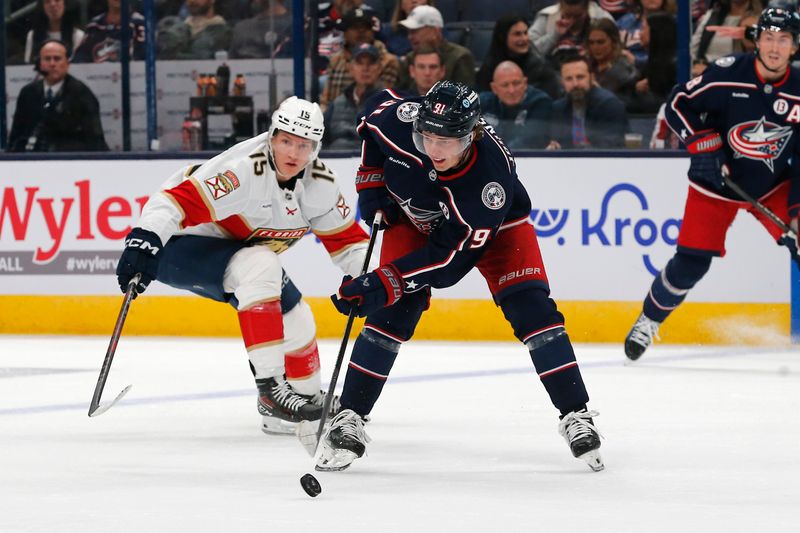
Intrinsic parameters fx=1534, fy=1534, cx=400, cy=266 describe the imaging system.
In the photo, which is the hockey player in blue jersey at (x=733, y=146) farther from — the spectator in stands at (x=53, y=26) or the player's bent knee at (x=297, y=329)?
the spectator in stands at (x=53, y=26)

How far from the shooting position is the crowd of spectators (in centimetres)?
738

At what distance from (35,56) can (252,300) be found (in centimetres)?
433

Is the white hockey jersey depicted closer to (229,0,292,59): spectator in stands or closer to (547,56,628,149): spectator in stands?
(547,56,628,149): spectator in stands

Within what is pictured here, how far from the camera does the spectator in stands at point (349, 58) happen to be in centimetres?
778

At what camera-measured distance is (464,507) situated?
341 cm

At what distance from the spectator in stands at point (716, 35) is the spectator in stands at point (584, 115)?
0.43 m

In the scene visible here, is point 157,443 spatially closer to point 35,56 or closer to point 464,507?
point 464,507

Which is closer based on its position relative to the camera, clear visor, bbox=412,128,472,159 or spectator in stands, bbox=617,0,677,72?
clear visor, bbox=412,128,472,159

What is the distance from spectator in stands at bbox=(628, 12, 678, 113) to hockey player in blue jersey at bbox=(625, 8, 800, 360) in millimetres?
1100

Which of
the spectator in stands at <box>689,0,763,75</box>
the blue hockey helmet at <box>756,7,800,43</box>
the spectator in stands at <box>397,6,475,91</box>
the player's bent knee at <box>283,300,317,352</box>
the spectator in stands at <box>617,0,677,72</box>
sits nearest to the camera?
the player's bent knee at <box>283,300,317,352</box>

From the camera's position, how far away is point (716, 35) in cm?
730

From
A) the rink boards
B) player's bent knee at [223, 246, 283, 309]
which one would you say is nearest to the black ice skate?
player's bent knee at [223, 246, 283, 309]

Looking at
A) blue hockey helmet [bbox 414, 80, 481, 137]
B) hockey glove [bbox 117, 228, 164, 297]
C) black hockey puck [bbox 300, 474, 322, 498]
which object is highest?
blue hockey helmet [bbox 414, 80, 481, 137]

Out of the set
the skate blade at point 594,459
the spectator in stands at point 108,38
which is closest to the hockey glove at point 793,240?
the skate blade at point 594,459
